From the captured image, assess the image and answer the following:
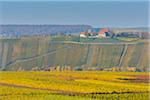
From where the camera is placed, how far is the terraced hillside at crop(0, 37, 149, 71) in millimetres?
77062

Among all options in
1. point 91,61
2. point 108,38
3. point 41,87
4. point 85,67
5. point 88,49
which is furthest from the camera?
point 108,38

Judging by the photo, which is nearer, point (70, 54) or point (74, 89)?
point (74, 89)

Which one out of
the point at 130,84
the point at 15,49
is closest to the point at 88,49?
the point at 15,49

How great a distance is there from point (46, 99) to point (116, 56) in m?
54.3

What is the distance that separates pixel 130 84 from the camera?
43062mm

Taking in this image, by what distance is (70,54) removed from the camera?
83.7 meters

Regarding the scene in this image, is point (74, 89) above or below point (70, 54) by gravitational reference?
above

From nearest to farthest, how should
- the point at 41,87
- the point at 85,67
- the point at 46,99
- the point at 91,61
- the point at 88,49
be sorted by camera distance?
the point at 46,99 → the point at 41,87 → the point at 85,67 → the point at 91,61 → the point at 88,49

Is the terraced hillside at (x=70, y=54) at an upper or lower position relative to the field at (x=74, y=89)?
lower

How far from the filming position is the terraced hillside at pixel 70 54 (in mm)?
77062

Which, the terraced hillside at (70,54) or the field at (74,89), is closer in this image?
the field at (74,89)

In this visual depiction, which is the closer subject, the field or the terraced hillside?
the field

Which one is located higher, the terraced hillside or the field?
the field

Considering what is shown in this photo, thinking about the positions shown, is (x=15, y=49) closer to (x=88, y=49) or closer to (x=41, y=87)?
(x=88, y=49)
